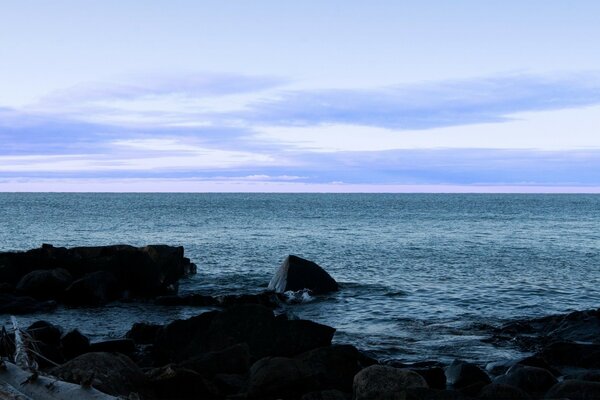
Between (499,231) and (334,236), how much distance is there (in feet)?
63.6

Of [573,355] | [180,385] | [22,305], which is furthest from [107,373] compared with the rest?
[22,305]

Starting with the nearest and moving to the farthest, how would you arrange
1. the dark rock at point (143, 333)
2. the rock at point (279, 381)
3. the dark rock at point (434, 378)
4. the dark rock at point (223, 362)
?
the rock at point (279, 381) < the dark rock at point (223, 362) < the dark rock at point (434, 378) < the dark rock at point (143, 333)

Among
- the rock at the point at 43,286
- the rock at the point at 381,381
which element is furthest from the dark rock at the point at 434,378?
the rock at the point at 43,286

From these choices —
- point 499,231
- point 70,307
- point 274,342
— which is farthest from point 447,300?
point 499,231

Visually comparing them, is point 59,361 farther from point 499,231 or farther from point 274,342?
point 499,231

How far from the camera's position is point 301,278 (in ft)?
96.7

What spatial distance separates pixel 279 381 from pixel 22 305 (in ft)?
53.3

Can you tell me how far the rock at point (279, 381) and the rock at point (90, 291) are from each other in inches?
632

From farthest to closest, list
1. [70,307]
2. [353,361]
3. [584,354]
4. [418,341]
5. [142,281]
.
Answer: [142,281]
[70,307]
[418,341]
[584,354]
[353,361]

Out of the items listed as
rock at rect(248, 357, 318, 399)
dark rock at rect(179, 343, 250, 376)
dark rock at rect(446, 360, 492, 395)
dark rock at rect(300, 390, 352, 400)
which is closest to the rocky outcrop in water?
dark rock at rect(179, 343, 250, 376)

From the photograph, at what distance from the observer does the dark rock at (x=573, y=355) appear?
16.8 meters

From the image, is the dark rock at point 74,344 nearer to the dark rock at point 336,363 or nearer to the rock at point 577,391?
the dark rock at point 336,363

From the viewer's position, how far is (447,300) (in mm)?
27875

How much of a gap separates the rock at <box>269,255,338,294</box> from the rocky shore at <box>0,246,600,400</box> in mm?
1552
